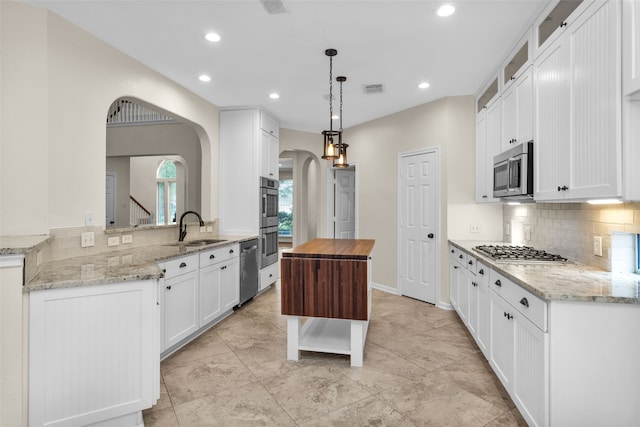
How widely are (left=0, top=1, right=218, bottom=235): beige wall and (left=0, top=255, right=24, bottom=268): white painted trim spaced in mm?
827

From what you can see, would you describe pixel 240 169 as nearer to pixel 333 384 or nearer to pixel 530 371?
pixel 333 384

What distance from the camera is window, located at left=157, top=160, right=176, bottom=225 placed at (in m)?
10.7

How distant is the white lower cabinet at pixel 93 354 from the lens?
69.7 inches

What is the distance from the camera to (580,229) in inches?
98.2

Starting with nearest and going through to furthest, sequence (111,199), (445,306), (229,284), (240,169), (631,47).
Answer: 1. (631,47)
2. (229,284)
3. (445,306)
4. (240,169)
5. (111,199)

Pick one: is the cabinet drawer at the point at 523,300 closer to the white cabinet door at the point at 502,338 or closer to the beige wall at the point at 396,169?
the white cabinet door at the point at 502,338

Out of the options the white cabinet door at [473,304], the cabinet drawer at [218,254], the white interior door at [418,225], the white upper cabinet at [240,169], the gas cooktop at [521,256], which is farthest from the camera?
the white upper cabinet at [240,169]

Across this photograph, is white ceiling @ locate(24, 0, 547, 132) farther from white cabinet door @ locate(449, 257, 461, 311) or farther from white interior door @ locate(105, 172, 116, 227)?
white interior door @ locate(105, 172, 116, 227)

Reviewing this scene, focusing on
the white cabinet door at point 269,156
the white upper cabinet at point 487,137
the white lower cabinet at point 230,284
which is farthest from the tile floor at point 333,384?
the white cabinet door at point 269,156

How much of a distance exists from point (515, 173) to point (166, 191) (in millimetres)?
10277

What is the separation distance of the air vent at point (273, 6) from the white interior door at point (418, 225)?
111 inches

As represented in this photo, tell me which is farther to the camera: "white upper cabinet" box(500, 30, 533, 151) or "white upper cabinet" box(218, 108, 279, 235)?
"white upper cabinet" box(218, 108, 279, 235)

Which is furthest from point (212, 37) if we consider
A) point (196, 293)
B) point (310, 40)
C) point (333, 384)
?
point (333, 384)

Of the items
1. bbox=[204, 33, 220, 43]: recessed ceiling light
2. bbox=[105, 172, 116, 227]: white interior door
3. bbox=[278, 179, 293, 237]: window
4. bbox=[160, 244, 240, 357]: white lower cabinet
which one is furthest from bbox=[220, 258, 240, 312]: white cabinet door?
bbox=[278, 179, 293, 237]: window
